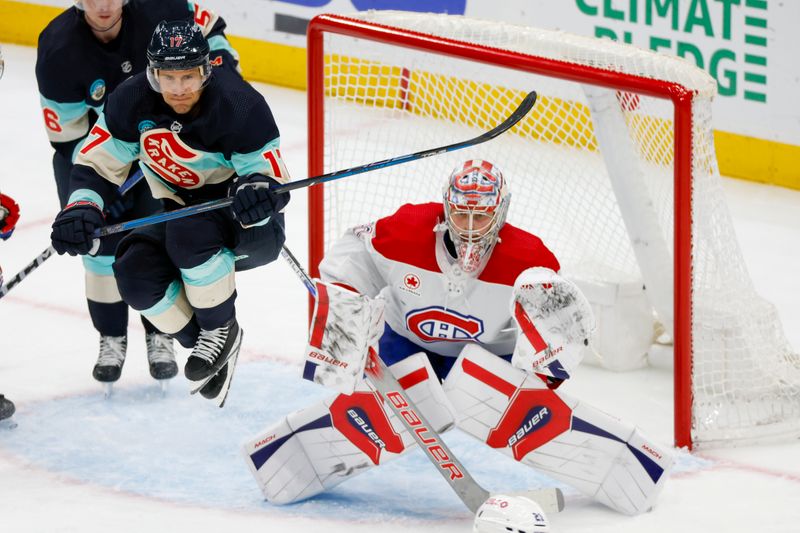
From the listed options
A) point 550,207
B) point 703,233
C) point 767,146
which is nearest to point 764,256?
point 767,146

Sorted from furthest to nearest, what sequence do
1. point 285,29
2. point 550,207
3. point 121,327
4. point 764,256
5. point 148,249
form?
point 285,29
point 764,256
point 550,207
point 121,327
point 148,249

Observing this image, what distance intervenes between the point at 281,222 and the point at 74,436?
97 centimetres

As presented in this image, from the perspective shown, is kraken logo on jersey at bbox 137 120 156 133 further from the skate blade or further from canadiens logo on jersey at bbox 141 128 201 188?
the skate blade

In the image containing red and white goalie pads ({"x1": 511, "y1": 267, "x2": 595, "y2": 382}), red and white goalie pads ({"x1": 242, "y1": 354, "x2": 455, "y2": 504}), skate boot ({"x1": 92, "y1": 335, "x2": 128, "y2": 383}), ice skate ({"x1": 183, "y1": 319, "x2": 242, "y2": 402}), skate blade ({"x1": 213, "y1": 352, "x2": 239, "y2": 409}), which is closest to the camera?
red and white goalie pads ({"x1": 511, "y1": 267, "x2": 595, "y2": 382})

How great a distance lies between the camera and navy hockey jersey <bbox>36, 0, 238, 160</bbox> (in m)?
4.21

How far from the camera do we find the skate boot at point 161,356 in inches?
183

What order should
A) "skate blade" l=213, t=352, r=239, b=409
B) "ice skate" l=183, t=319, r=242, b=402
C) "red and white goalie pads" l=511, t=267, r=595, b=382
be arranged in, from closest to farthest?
"red and white goalie pads" l=511, t=267, r=595, b=382
"ice skate" l=183, t=319, r=242, b=402
"skate blade" l=213, t=352, r=239, b=409

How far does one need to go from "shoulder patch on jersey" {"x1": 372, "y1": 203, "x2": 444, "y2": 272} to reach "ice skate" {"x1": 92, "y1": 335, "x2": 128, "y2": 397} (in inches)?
46.6

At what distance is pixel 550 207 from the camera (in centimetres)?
509

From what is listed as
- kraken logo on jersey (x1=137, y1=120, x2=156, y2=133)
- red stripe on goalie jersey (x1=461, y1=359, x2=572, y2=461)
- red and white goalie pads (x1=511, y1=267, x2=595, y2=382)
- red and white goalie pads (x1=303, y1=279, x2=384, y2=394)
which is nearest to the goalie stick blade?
red stripe on goalie jersey (x1=461, y1=359, x2=572, y2=461)

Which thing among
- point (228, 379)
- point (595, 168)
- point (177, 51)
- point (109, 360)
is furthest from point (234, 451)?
point (595, 168)

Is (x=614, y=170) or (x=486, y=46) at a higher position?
(x=486, y=46)

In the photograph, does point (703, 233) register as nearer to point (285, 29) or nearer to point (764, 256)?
point (764, 256)

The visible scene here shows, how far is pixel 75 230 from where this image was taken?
367 cm
